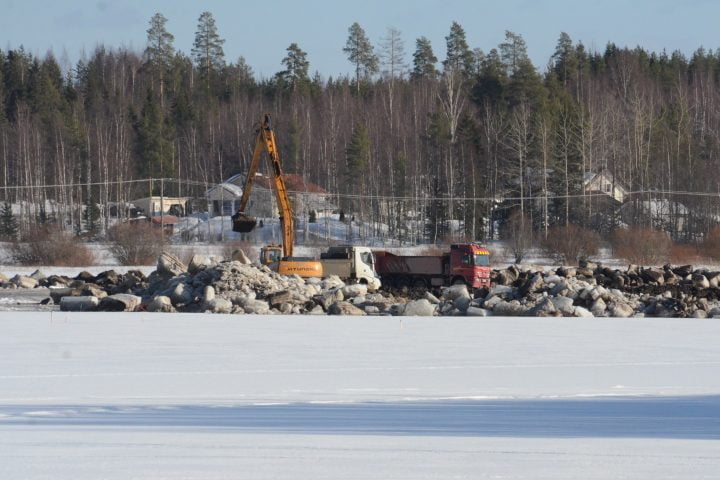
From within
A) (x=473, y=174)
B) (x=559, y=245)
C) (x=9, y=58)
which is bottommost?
(x=559, y=245)

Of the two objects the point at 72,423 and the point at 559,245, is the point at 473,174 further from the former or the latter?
the point at 72,423

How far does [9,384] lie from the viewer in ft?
36.0

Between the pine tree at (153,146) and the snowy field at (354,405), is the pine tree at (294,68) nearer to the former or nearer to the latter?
the pine tree at (153,146)

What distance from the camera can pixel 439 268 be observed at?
119 ft

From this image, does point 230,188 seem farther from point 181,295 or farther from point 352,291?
point 181,295

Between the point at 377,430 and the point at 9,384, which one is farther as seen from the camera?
the point at 9,384

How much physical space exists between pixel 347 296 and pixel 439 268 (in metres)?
7.25

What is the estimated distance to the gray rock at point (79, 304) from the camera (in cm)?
2531

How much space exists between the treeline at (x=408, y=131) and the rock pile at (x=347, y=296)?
3022 centimetres

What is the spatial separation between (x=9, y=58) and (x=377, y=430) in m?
98.7

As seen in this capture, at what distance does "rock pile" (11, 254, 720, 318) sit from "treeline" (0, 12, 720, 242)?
3022 centimetres

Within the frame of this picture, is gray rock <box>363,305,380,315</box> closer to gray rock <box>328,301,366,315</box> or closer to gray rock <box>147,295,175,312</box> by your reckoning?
gray rock <box>328,301,366,315</box>

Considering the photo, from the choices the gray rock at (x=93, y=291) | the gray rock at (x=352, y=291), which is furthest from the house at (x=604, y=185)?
the gray rock at (x=93, y=291)

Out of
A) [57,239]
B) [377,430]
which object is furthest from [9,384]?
[57,239]
